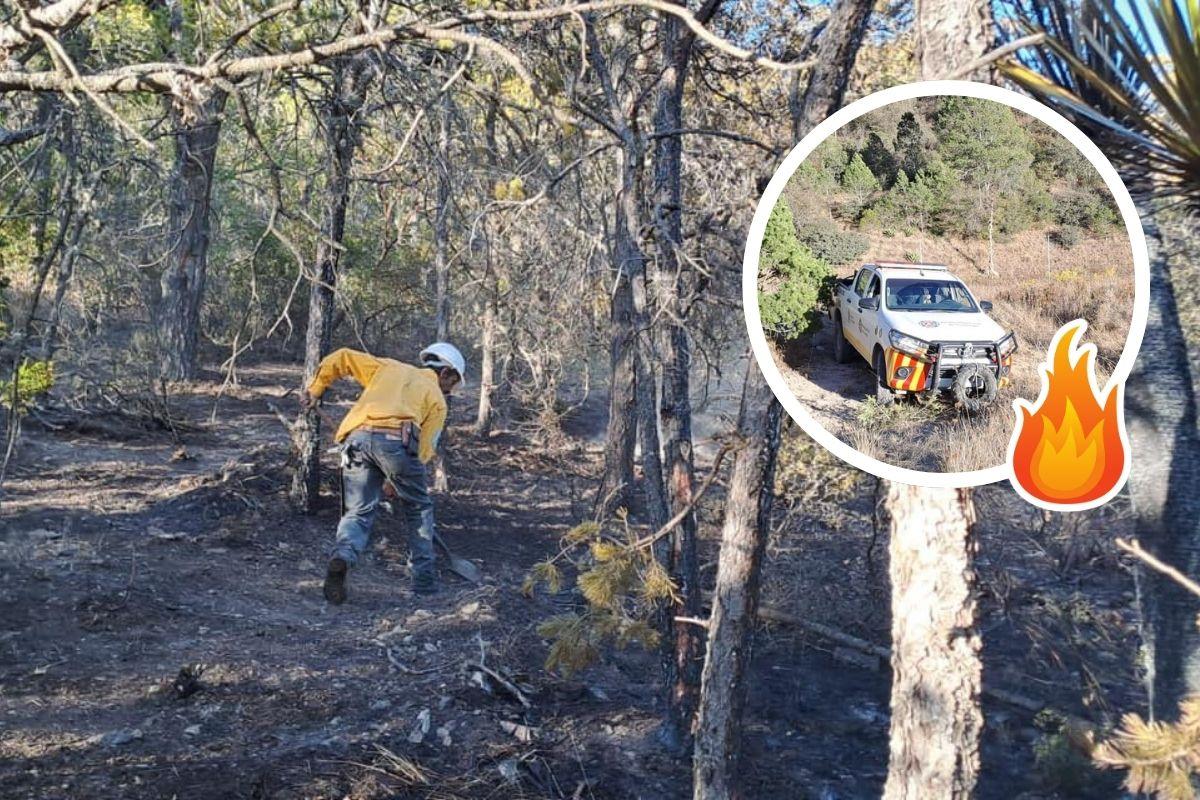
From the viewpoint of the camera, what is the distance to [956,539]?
3.27 meters

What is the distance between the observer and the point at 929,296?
8.16 ft

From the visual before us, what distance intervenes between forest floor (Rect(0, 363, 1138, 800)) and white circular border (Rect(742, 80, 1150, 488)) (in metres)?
1.83

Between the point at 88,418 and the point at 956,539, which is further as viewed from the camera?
the point at 88,418

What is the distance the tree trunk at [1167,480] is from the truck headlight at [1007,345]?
2434 millimetres

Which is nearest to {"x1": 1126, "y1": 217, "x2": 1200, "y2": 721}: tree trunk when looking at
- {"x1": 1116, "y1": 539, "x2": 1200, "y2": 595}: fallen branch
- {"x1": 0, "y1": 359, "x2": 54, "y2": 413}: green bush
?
{"x1": 1116, "y1": 539, "x2": 1200, "y2": 595}: fallen branch

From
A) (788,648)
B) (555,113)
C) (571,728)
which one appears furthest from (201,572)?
(555,113)

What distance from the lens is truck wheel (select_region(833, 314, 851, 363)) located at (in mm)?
2680

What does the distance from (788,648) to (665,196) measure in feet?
12.4

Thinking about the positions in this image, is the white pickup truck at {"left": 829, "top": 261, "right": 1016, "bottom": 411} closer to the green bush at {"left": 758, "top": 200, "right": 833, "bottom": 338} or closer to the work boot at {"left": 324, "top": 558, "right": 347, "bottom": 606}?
the green bush at {"left": 758, "top": 200, "right": 833, "bottom": 338}

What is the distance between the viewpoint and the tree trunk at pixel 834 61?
383cm

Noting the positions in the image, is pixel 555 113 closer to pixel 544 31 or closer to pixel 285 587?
pixel 544 31

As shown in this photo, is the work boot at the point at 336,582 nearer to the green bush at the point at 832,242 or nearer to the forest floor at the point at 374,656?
the forest floor at the point at 374,656

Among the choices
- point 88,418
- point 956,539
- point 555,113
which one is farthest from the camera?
point 88,418

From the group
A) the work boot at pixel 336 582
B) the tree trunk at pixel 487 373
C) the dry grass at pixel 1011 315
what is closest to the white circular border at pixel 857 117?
the dry grass at pixel 1011 315
